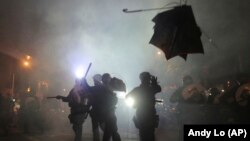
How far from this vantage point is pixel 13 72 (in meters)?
37.2

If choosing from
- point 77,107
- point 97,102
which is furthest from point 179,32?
point 77,107

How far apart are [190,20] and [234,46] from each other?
11.8 metres

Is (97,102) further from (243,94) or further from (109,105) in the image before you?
(243,94)

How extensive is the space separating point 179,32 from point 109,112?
7.91 feet

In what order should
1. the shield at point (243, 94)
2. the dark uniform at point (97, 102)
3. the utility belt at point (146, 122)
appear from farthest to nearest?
1. the shield at point (243, 94)
2. the dark uniform at point (97, 102)
3. the utility belt at point (146, 122)

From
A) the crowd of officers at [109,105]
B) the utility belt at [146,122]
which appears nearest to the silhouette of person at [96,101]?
the crowd of officers at [109,105]

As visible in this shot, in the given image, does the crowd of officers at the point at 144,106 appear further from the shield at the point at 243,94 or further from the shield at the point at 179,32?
the shield at the point at 179,32

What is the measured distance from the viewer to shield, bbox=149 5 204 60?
7263 millimetres

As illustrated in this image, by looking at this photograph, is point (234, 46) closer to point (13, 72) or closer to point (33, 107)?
point (33, 107)

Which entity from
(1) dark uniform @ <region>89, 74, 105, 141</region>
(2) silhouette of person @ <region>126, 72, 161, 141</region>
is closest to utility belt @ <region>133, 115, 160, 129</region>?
(2) silhouette of person @ <region>126, 72, 161, 141</region>

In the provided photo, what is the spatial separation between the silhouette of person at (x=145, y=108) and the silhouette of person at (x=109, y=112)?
708mm

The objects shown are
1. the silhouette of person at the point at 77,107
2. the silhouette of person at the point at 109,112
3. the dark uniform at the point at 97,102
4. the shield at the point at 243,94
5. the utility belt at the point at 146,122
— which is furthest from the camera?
the shield at the point at 243,94

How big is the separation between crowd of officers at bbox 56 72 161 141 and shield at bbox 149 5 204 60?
845 mm

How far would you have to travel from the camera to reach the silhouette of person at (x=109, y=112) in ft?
25.4
